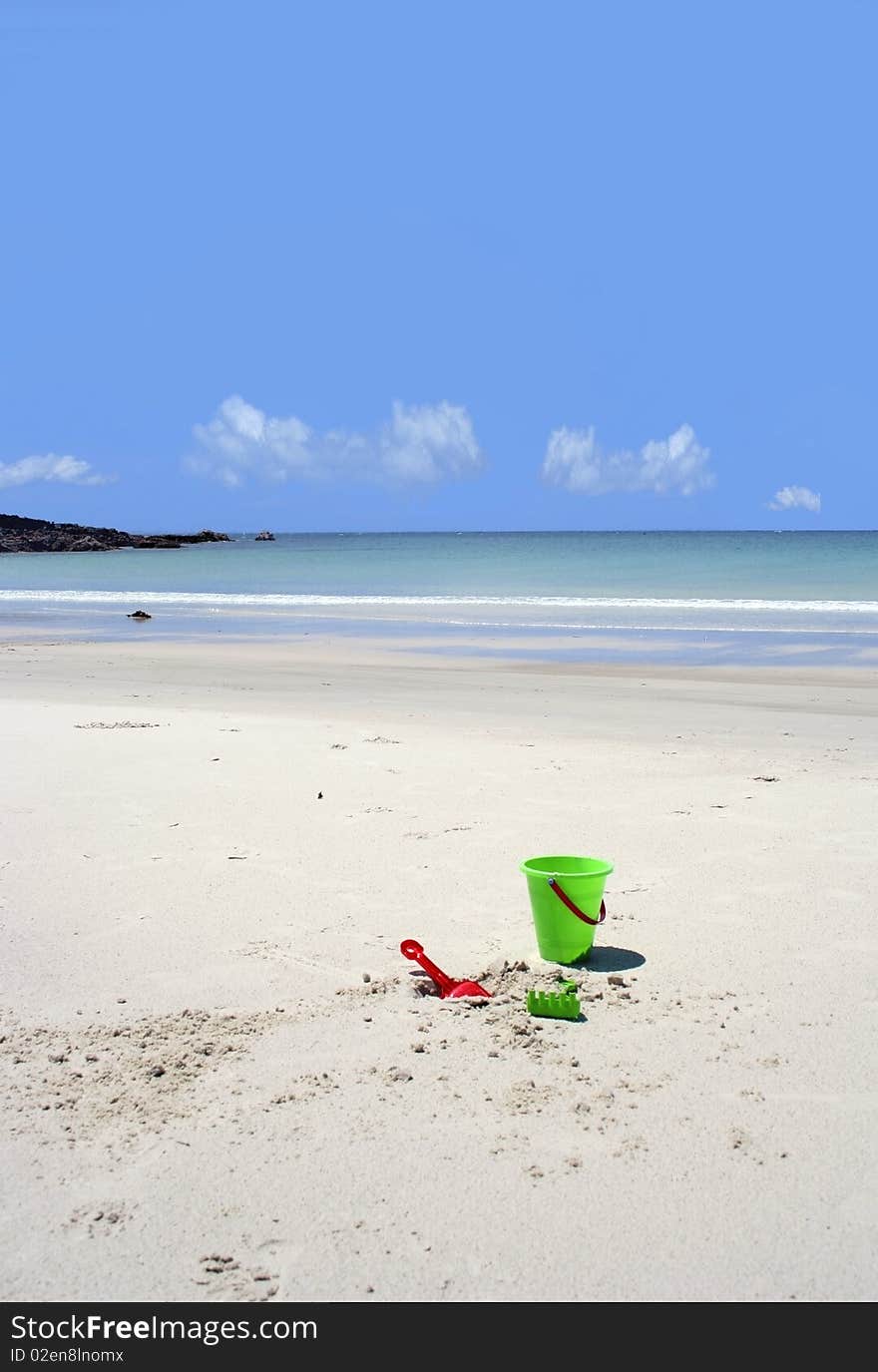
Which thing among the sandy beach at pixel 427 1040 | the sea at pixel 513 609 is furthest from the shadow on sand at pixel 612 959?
the sea at pixel 513 609

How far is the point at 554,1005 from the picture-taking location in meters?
4.20

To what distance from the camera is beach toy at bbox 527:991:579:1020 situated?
165 inches

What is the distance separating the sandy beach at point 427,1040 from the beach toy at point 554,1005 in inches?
1.4

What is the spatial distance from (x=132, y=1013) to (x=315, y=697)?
366 inches

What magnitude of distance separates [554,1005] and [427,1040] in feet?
1.61

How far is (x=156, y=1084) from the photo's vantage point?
3.74 m

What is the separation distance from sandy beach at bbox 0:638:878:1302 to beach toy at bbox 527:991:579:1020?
0.04 meters

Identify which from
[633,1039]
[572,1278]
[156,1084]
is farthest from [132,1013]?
[572,1278]

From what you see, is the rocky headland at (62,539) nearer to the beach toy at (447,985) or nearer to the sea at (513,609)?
the sea at (513,609)

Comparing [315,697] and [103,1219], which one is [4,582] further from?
[103,1219]

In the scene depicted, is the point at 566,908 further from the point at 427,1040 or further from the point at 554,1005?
the point at 427,1040

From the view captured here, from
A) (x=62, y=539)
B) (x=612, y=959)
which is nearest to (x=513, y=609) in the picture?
(x=612, y=959)

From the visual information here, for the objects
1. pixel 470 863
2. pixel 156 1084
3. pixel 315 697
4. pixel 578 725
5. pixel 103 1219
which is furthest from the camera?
pixel 315 697

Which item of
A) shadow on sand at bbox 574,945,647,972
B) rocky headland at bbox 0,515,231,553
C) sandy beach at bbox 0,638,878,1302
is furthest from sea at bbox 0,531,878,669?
rocky headland at bbox 0,515,231,553
